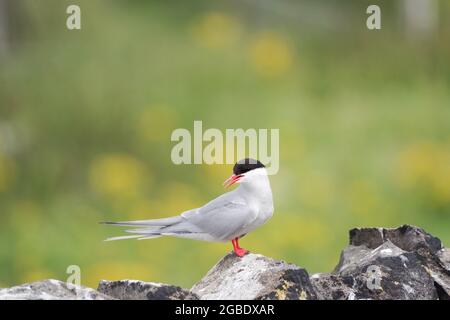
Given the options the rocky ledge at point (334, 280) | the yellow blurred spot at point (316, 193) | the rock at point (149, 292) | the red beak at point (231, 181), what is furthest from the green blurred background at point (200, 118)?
the rock at point (149, 292)

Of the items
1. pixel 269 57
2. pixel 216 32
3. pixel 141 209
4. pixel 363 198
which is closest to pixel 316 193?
pixel 363 198

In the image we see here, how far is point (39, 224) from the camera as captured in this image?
10633mm

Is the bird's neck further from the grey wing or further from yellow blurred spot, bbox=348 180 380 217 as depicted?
yellow blurred spot, bbox=348 180 380 217

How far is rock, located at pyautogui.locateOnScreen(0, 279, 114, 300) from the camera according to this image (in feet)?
15.5

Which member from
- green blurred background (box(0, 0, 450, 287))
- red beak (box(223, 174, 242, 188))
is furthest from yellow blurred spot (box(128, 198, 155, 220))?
red beak (box(223, 174, 242, 188))

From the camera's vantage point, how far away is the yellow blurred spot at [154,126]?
1121 cm

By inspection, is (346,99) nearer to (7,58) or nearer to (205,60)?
(205,60)

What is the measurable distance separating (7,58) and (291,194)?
3514mm

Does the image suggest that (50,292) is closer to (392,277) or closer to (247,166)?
(247,166)

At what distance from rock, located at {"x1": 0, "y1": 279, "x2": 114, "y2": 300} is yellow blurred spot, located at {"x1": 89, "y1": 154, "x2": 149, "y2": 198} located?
5.68 metres

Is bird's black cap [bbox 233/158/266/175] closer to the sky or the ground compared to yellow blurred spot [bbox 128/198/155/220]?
closer to the sky

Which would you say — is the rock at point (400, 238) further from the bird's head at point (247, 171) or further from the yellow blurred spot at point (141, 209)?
the yellow blurred spot at point (141, 209)

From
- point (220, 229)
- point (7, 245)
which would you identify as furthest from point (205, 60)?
point (220, 229)

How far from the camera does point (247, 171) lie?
519 centimetres
